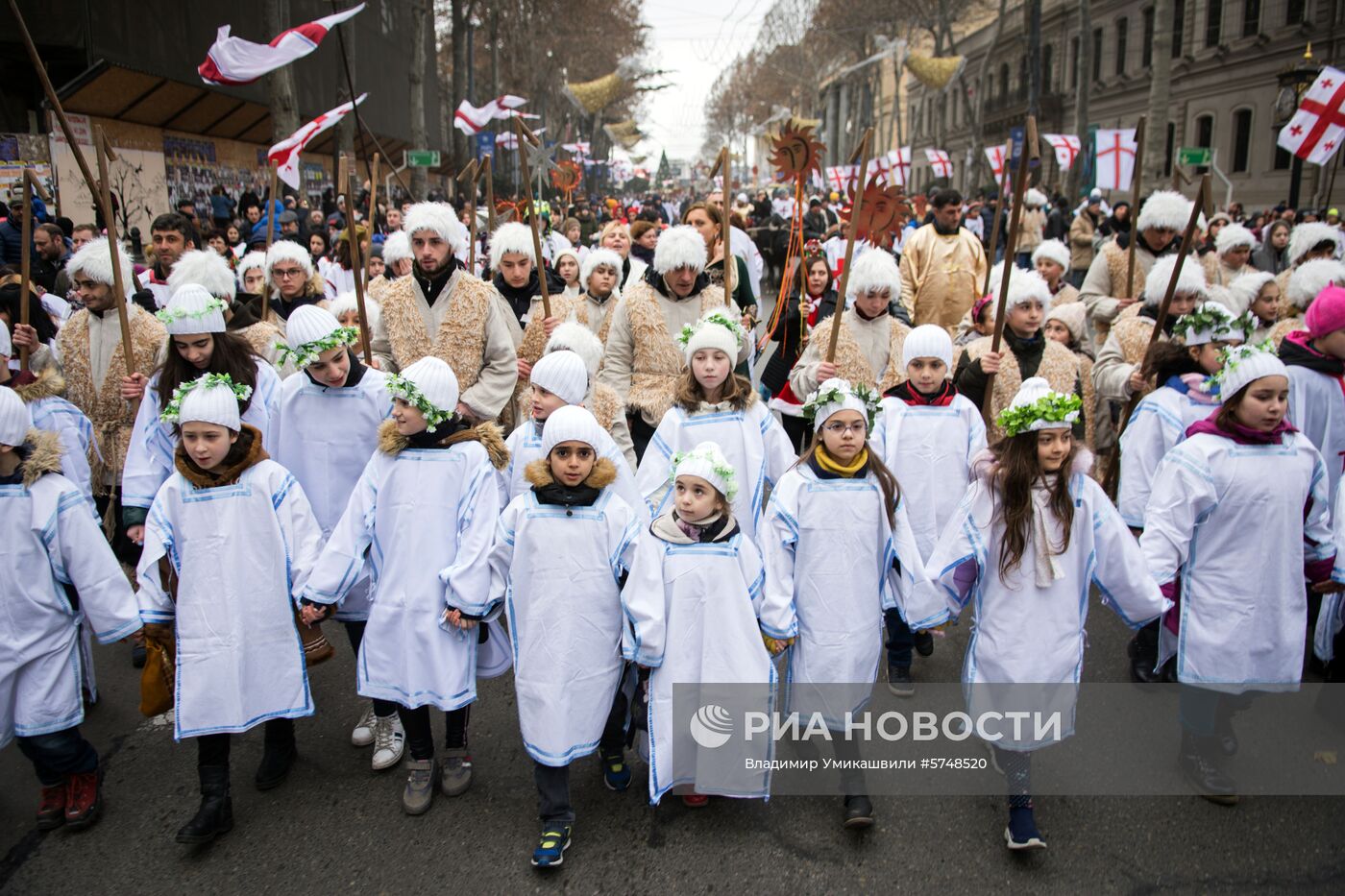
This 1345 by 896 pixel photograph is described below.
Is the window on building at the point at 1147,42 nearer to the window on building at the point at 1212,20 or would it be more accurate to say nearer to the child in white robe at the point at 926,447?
the window on building at the point at 1212,20

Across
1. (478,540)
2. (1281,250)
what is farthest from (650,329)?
(1281,250)

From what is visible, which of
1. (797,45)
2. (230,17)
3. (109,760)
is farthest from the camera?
(797,45)

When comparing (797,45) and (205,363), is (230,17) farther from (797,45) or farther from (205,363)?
(797,45)

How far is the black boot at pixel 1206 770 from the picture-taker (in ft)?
12.8

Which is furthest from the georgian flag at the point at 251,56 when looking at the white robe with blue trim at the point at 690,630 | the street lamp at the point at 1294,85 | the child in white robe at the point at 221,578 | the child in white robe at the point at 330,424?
the street lamp at the point at 1294,85

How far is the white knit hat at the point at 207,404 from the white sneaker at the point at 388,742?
143cm

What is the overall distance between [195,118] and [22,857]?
20.5m

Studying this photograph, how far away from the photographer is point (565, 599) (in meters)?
Result: 3.61

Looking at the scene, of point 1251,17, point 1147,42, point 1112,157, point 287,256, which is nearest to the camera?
point 287,256

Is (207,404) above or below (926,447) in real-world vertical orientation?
above

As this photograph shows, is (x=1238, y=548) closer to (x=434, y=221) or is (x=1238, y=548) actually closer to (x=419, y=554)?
(x=419, y=554)

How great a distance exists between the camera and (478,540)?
3811 mm

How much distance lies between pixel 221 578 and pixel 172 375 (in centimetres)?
130

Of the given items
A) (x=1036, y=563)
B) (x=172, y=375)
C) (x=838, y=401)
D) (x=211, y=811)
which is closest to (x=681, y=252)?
(x=838, y=401)
